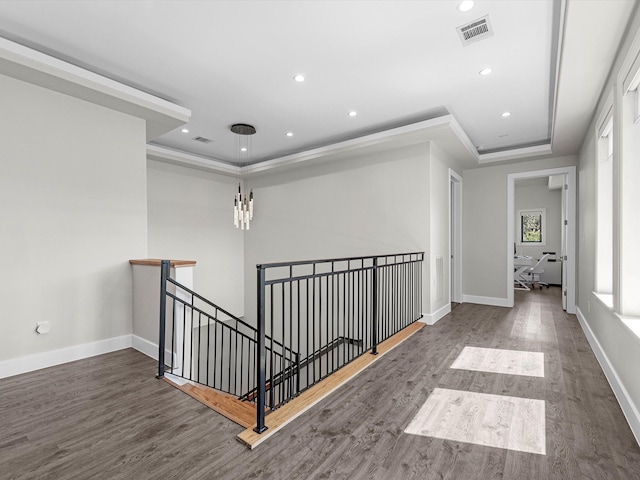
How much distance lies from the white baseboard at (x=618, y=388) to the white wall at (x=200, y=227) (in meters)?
5.80

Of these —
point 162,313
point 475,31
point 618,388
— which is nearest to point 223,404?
point 162,313

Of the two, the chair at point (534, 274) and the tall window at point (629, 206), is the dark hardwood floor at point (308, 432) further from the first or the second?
the chair at point (534, 274)

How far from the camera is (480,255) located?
19.8 ft

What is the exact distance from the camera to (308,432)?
1921 mm

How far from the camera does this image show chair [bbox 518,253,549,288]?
27.0ft

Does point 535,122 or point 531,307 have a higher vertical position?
point 535,122

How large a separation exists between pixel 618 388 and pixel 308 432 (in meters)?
2.29

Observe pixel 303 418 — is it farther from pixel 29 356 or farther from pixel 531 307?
pixel 531 307

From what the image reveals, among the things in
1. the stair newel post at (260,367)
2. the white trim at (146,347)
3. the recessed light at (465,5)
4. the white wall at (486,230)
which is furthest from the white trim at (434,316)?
the recessed light at (465,5)

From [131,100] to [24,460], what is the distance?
3.05 metres

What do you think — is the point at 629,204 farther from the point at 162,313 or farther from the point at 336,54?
the point at 162,313

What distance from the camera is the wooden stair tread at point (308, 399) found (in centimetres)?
186

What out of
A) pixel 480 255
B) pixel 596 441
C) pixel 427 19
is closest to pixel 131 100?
pixel 427 19

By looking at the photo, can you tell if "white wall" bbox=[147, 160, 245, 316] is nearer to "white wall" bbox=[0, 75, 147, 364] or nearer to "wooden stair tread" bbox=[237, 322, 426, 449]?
"white wall" bbox=[0, 75, 147, 364]
